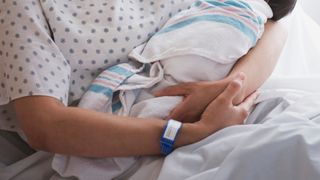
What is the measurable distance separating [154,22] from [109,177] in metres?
0.37

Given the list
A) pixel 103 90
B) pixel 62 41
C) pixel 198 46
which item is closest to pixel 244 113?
pixel 198 46

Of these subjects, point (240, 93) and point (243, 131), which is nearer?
point (243, 131)

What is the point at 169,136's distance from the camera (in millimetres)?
741

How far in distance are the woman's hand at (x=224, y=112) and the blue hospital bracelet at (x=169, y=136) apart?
48mm

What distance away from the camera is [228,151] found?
69 centimetres

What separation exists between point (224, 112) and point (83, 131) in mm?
269

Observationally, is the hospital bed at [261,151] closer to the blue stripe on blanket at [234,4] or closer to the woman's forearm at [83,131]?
the woman's forearm at [83,131]

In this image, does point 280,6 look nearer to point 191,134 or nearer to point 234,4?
point 234,4

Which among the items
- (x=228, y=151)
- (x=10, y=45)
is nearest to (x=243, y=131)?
(x=228, y=151)

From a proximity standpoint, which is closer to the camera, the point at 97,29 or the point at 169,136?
the point at 169,136

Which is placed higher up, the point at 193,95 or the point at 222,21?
the point at 222,21

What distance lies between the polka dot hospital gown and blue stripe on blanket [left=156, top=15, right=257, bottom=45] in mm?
52

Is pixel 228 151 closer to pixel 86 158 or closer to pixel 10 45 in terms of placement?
pixel 86 158

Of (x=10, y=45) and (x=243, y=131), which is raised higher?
(x=10, y=45)
